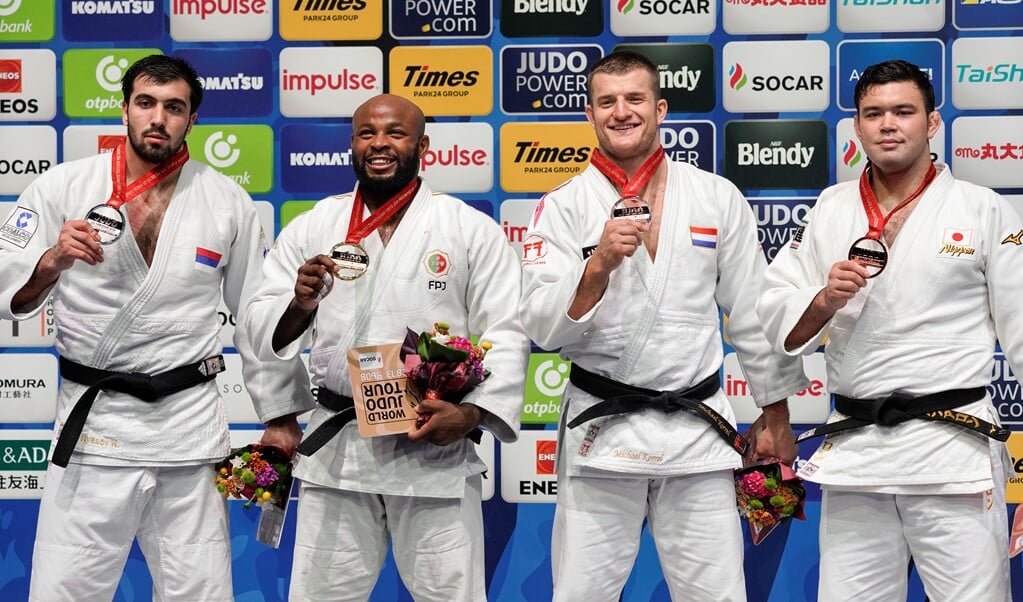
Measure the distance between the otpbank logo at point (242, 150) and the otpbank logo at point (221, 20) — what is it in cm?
41

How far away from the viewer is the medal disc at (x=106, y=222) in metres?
3.47

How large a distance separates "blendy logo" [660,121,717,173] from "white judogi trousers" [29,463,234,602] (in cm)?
242

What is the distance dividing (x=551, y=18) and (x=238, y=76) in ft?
4.69

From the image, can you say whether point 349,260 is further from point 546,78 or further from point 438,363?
point 546,78

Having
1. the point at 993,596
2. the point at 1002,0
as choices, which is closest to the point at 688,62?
the point at 1002,0

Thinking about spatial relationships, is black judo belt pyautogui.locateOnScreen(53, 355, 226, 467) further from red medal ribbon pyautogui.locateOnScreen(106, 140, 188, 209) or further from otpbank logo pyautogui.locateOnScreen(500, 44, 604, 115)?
otpbank logo pyautogui.locateOnScreen(500, 44, 604, 115)

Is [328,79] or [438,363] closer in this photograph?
[438,363]

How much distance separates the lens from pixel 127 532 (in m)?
3.68

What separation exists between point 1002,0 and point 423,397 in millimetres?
3212

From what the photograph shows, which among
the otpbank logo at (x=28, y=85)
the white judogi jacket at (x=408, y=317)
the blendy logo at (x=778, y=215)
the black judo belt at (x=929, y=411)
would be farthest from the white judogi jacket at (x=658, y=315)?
the otpbank logo at (x=28, y=85)

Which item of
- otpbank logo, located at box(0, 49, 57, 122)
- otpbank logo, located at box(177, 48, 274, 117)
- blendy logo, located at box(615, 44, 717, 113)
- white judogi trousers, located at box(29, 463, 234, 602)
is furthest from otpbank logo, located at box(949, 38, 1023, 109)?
otpbank logo, located at box(0, 49, 57, 122)

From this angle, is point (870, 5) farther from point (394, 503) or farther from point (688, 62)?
point (394, 503)

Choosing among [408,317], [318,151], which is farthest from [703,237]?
[318,151]

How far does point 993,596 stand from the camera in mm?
3320
